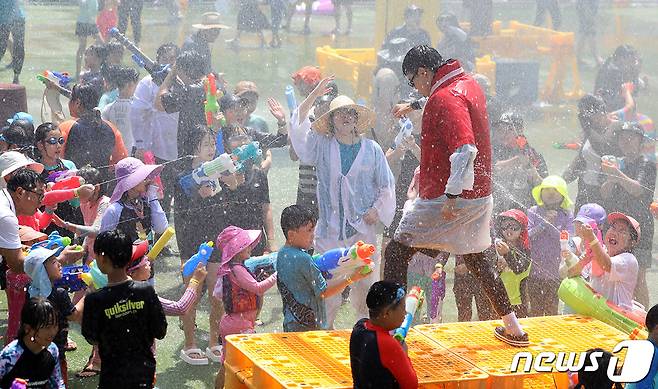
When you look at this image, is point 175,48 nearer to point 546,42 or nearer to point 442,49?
point 442,49

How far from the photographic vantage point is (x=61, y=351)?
636 cm

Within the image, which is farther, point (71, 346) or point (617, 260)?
point (71, 346)

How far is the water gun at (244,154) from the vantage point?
9.02 metres

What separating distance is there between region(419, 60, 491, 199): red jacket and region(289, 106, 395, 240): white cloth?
6.14ft

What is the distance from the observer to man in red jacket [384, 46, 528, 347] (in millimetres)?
6320

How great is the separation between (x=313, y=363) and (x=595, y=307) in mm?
2233

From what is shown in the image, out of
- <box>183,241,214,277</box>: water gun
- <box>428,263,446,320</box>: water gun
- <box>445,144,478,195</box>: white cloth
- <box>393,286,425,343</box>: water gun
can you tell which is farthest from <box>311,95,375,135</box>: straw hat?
<box>393,286,425,343</box>: water gun

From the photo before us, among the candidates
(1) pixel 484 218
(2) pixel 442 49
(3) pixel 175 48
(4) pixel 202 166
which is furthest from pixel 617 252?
(2) pixel 442 49

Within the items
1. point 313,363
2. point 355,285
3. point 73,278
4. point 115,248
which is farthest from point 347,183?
point 115,248

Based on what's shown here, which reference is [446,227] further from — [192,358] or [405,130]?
[405,130]

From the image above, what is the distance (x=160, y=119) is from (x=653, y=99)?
12.8 m

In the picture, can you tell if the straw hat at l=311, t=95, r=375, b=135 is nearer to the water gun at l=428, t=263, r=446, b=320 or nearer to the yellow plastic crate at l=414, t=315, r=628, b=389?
the water gun at l=428, t=263, r=446, b=320

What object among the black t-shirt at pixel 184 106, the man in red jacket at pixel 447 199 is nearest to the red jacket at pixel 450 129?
the man in red jacket at pixel 447 199

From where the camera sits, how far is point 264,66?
827 inches
